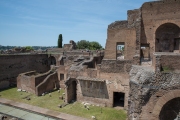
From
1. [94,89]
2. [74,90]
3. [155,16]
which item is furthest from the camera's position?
[74,90]

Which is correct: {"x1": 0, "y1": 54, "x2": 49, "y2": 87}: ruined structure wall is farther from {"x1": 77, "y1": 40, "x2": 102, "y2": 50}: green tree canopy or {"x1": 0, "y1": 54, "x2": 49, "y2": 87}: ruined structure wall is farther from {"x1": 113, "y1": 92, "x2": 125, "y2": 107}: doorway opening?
{"x1": 77, "y1": 40, "x2": 102, "y2": 50}: green tree canopy

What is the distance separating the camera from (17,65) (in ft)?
74.6

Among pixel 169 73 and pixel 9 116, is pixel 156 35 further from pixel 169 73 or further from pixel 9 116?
pixel 9 116

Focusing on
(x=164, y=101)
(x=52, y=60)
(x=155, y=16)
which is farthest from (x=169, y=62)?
(x=52, y=60)

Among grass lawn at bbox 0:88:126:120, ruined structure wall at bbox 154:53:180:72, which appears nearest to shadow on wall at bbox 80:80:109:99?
grass lawn at bbox 0:88:126:120

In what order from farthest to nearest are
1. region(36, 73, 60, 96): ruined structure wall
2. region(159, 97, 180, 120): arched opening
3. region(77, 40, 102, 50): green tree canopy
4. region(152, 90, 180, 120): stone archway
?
region(77, 40, 102, 50): green tree canopy → region(36, 73, 60, 96): ruined structure wall → region(159, 97, 180, 120): arched opening → region(152, 90, 180, 120): stone archway

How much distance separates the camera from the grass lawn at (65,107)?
1207 centimetres

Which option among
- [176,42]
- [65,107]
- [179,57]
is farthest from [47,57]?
[179,57]

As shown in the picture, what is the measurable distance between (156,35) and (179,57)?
8.56 meters

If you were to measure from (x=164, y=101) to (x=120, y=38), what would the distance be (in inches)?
366

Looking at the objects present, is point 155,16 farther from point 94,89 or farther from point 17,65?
point 17,65

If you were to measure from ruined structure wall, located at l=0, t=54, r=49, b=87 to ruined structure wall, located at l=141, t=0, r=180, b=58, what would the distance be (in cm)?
1743

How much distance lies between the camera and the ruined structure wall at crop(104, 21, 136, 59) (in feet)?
48.8

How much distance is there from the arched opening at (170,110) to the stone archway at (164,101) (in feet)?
0.20
